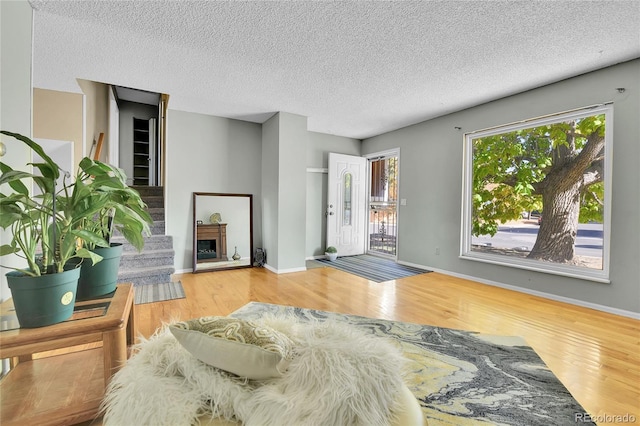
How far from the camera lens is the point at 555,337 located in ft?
7.19

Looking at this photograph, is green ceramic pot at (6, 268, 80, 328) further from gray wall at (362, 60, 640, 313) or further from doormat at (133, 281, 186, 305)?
gray wall at (362, 60, 640, 313)

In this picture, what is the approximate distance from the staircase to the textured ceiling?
1.85 metres

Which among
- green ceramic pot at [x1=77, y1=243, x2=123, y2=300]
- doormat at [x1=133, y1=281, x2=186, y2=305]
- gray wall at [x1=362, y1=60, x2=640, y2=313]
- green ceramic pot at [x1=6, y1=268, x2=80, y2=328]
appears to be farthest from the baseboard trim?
green ceramic pot at [x1=6, y1=268, x2=80, y2=328]

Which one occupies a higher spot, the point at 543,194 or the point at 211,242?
the point at 543,194

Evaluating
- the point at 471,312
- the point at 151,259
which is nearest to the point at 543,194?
the point at 471,312

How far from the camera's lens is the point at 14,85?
1668 millimetres

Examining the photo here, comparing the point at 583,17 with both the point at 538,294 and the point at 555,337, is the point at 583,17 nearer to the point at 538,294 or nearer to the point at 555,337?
the point at 555,337

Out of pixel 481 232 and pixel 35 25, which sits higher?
pixel 35 25

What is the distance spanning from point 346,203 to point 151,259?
3.50 meters

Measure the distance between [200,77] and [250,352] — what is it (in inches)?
126

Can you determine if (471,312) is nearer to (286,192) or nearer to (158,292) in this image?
(286,192)

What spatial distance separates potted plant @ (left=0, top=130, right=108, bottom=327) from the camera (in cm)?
103

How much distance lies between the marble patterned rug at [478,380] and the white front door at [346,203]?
3179 millimetres

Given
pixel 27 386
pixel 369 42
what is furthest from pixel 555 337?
pixel 27 386
